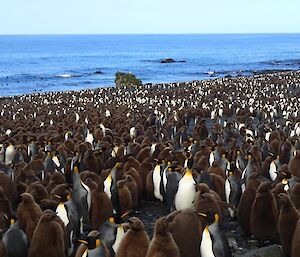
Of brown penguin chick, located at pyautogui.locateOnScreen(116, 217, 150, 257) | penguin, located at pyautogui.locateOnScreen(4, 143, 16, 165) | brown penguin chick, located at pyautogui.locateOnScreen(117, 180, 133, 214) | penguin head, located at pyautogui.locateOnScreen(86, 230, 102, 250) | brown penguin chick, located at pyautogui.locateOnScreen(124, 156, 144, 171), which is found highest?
penguin head, located at pyautogui.locateOnScreen(86, 230, 102, 250)

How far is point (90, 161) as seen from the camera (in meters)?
9.36

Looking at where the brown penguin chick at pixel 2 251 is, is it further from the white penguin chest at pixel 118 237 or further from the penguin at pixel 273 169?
the penguin at pixel 273 169

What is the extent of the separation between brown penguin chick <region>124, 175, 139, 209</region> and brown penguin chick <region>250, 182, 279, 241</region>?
2.20 m

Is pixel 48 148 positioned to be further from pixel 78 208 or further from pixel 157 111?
pixel 157 111

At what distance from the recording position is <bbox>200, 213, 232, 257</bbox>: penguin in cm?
528

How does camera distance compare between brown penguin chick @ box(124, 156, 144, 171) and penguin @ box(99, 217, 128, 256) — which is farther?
brown penguin chick @ box(124, 156, 144, 171)

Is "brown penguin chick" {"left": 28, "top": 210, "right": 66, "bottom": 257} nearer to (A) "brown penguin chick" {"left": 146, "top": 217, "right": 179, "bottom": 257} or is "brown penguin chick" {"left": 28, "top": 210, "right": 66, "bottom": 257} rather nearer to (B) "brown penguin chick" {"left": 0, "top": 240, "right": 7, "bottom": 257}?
(B) "brown penguin chick" {"left": 0, "top": 240, "right": 7, "bottom": 257}

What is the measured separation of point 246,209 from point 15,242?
324cm

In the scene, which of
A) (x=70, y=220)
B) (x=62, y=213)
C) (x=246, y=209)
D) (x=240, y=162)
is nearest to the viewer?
(x=70, y=220)

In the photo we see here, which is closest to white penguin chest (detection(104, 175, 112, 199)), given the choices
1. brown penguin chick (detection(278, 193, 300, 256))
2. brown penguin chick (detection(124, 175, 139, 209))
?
brown penguin chick (detection(124, 175, 139, 209))

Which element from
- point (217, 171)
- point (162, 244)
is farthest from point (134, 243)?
point (217, 171)

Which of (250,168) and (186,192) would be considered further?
(250,168)

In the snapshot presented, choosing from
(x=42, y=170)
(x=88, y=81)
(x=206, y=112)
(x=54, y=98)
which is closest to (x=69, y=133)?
(x=42, y=170)

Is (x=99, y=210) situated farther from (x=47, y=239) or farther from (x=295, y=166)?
(x=295, y=166)
